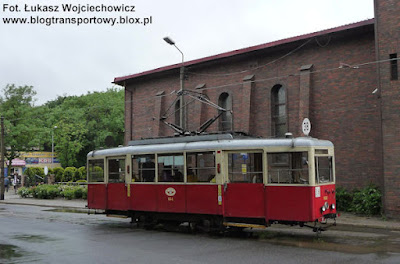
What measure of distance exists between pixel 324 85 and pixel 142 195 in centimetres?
1058

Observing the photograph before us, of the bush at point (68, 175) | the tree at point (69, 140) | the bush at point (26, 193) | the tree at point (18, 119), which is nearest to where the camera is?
the bush at point (26, 193)

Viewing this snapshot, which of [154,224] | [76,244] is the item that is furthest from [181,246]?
[154,224]

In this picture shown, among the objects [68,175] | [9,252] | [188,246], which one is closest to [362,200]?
[188,246]

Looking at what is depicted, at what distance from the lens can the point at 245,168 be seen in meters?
12.8

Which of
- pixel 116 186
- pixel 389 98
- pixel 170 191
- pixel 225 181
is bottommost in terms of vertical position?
pixel 170 191

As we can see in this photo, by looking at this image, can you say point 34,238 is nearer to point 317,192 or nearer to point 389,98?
point 317,192

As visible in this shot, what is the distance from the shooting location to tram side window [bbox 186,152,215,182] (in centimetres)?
1336

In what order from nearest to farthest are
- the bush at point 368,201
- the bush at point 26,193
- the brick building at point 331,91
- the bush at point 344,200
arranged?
1. the brick building at point 331,91
2. the bush at point 368,201
3. the bush at point 344,200
4. the bush at point 26,193

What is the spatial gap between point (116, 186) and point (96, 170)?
1.59 m

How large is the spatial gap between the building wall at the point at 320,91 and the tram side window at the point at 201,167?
8.58 metres

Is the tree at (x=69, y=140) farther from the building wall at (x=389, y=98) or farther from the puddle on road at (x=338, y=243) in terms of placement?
the puddle on road at (x=338, y=243)

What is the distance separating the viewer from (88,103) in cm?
Result: 6334

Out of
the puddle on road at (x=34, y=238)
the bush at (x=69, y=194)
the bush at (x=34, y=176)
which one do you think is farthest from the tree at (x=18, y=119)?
the puddle on road at (x=34, y=238)

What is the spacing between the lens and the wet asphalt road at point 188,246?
9.62m
